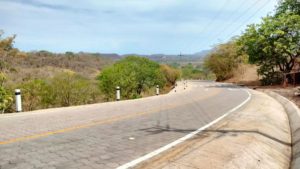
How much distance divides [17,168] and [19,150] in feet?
3.85

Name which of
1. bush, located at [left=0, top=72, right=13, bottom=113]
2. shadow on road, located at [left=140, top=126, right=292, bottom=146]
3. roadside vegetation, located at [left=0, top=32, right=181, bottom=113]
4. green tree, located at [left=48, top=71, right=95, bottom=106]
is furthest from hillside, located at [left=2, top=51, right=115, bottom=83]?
shadow on road, located at [left=140, top=126, right=292, bottom=146]

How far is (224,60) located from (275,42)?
33.4 metres

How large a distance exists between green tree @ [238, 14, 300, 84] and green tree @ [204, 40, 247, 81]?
86.7 feet

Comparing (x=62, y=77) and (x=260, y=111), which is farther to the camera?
(x=62, y=77)

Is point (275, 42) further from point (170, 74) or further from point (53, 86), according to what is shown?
point (170, 74)

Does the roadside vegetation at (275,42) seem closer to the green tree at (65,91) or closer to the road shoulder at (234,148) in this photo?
the green tree at (65,91)

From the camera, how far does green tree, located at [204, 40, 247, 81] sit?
67.1 m

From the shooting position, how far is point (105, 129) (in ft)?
28.9

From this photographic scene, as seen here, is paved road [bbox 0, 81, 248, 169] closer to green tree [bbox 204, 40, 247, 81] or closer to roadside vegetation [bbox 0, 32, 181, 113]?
roadside vegetation [bbox 0, 32, 181, 113]

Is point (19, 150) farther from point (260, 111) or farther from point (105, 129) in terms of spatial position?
point (260, 111)

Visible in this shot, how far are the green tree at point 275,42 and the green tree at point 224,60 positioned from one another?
2641cm

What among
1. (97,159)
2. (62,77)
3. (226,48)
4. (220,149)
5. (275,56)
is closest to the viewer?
(97,159)

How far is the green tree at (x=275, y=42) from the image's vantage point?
116 ft

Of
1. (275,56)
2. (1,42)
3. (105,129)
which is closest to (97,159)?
(105,129)
